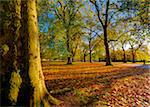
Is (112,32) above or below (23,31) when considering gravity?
above

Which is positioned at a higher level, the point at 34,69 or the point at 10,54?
the point at 10,54

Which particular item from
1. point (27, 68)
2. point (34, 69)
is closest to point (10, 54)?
point (27, 68)

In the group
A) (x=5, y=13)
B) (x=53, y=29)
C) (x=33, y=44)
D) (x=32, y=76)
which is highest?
(x=53, y=29)

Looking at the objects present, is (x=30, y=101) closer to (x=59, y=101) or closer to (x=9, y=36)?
(x=59, y=101)

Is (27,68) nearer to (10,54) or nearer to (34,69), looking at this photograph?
(34,69)

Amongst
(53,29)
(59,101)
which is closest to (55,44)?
(53,29)

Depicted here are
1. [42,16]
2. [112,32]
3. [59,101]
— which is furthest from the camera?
[112,32]

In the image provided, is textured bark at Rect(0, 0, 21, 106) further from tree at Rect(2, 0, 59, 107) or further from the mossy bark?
the mossy bark

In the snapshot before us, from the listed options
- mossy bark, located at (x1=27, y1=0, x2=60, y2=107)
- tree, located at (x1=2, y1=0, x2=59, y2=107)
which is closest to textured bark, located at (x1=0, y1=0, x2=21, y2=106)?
tree, located at (x1=2, y1=0, x2=59, y2=107)

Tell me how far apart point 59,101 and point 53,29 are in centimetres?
1900

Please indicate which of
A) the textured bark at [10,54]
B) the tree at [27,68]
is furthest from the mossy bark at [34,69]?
the textured bark at [10,54]

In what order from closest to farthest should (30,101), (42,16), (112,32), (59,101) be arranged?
(30,101) → (59,101) → (42,16) → (112,32)

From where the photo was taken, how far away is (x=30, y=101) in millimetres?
6375

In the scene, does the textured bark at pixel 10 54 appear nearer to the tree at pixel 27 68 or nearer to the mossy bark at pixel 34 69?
the tree at pixel 27 68
